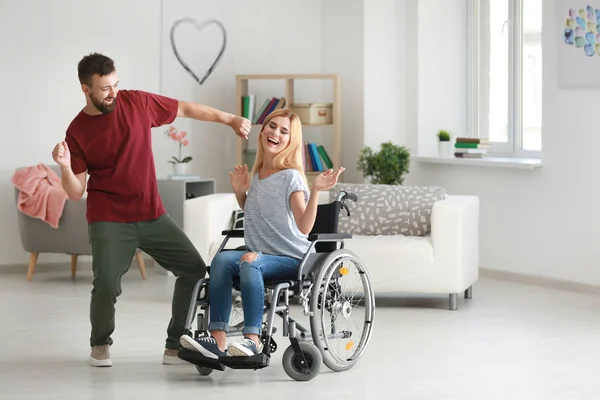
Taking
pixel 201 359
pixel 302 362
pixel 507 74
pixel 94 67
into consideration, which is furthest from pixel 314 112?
pixel 201 359

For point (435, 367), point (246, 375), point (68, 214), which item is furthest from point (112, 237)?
point (68, 214)

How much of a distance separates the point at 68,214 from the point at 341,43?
2462 millimetres

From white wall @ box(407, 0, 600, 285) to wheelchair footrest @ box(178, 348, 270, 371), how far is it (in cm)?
318

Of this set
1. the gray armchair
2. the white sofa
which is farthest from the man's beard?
the gray armchair

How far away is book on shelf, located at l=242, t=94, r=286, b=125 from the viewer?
7.95m

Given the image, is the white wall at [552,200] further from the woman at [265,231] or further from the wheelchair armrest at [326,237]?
the woman at [265,231]

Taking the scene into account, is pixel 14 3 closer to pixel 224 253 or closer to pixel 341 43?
pixel 341 43

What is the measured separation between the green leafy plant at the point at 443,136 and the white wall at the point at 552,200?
0.43m

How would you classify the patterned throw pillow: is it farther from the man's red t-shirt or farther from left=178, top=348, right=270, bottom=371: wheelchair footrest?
left=178, top=348, right=270, bottom=371: wheelchair footrest

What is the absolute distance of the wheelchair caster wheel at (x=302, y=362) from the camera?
13.2 feet

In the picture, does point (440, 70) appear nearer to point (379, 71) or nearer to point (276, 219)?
point (379, 71)

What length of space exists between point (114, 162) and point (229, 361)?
92cm

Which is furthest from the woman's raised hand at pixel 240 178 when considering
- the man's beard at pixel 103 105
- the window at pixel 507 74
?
the window at pixel 507 74

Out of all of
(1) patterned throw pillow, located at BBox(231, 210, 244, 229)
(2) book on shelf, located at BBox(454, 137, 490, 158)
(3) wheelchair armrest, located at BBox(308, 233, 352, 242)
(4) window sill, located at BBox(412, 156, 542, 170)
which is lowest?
(1) patterned throw pillow, located at BBox(231, 210, 244, 229)
